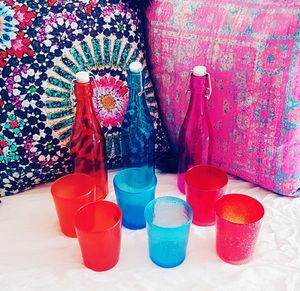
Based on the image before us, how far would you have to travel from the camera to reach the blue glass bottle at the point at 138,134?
815 millimetres

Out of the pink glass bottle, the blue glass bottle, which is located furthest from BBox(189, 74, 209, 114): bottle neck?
the blue glass bottle

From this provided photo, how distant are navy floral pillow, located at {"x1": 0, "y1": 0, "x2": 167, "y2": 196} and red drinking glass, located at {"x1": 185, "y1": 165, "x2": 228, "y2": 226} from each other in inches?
7.8

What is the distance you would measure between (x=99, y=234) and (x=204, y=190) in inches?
7.7

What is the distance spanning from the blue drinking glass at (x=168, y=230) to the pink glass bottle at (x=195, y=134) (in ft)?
0.45

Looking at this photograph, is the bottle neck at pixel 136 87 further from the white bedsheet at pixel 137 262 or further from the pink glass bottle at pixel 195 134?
the white bedsheet at pixel 137 262

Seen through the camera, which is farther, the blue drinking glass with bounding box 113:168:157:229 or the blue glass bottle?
the blue glass bottle

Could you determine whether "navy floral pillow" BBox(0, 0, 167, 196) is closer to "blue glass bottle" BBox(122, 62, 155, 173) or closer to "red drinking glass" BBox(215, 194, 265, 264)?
"blue glass bottle" BBox(122, 62, 155, 173)

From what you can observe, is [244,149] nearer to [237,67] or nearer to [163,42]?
[237,67]

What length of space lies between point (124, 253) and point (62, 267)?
99 millimetres

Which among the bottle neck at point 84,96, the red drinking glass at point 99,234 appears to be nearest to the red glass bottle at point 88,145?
the bottle neck at point 84,96

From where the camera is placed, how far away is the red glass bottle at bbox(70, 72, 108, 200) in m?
0.75

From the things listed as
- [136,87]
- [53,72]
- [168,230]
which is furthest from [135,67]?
[168,230]

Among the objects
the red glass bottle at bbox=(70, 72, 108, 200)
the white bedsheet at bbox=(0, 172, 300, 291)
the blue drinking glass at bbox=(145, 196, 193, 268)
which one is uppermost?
the red glass bottle at bbox=(70, 72, 108, 200)

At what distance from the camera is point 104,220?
659 millimetres
